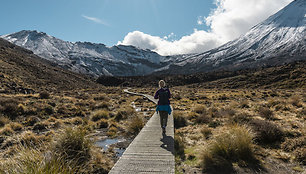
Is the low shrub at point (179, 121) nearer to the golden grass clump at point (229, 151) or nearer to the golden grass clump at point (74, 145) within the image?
the golden grass clump at point (229, 151)

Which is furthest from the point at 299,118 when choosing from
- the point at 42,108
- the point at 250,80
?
the point at 250,80

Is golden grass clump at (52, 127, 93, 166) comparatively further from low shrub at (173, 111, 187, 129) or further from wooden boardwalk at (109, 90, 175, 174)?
low shrub at (173, 111, 187, 129)

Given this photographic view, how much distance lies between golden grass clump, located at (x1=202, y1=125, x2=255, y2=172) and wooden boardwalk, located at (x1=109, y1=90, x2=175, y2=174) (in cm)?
120

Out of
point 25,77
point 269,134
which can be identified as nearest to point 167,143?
point 269,134

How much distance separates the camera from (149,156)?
5.59 m

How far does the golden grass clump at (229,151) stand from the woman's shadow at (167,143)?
1169mm

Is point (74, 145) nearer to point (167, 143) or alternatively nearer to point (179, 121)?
point (167, 143)

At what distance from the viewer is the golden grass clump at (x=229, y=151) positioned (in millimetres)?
5410

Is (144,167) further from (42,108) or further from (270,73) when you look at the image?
(270,73)

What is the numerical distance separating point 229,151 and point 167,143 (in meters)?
2.19

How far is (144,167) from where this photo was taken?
4875 millimetres

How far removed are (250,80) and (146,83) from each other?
5421 centimetres

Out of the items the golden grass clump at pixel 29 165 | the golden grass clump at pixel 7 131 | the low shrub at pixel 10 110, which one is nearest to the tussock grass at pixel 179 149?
the golden grass clump at pixel 29 165

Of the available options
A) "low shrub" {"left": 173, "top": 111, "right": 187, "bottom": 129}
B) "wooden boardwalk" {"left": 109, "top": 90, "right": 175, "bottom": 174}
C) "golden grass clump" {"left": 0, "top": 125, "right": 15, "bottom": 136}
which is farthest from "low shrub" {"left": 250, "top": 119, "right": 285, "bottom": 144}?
"golden grass clump" {"left": 0, "top": 125, "right": 15, "bottom": 136}
